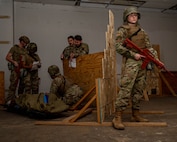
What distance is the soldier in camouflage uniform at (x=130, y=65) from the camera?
2.51 meters

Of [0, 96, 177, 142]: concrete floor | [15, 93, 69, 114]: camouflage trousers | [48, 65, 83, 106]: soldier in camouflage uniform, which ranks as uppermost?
[48, 65, 83, 106]: soldier in camouflage uniform

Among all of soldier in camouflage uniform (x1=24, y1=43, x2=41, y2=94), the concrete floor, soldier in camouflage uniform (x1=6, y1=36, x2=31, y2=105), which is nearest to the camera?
the concrete floor

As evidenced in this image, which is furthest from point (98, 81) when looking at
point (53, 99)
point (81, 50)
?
point (81, 50)

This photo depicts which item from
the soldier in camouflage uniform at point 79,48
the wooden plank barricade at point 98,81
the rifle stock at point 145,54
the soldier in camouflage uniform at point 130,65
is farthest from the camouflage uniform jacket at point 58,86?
the rifle stock at point 145,54

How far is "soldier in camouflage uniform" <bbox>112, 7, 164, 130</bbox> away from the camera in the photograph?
251 centimetres

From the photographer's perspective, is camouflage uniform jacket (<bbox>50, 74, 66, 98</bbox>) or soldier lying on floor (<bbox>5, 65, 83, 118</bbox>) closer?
soldier lying on floor (<bbox>5, 65, 83, 118</bbox>)

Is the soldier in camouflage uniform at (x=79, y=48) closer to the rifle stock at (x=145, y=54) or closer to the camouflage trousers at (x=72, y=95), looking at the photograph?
the camouflage trousers at (x=72, y=95)

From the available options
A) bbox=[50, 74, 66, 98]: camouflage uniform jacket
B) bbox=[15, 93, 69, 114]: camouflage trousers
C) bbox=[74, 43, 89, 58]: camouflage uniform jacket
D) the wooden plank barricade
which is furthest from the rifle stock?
bbox=[74, 43, 89, 58]: camouflage uniform jacket

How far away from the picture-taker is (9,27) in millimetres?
5473

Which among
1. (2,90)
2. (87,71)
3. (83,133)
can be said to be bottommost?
(83,133)

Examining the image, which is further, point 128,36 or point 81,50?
point 81,50

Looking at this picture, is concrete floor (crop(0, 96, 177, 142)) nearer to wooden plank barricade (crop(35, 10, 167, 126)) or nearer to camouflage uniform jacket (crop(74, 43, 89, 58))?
wooden plank barricade (crop(35, 10, 167, 126))

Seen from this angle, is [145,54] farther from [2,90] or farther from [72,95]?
[2,90]

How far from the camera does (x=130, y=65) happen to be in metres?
2.57
